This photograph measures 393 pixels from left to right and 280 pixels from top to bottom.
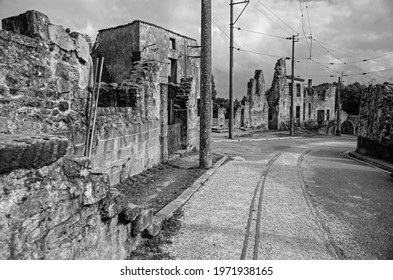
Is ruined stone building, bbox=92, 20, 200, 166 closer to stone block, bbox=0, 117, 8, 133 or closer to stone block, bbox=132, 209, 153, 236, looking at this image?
stone block, bbox=132, 209, 153, 236

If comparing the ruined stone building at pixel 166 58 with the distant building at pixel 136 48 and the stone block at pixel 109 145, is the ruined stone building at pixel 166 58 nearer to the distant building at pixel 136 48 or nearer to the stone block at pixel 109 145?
the distant building at pixel 136 48

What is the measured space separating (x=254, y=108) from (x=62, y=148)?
109 ft

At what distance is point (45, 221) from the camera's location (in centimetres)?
279

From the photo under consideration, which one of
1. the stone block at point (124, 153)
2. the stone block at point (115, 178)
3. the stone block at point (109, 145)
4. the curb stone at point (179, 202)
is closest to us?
the curb stone at point (179, 202)

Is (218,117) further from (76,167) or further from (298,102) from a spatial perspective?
→ (76,167)

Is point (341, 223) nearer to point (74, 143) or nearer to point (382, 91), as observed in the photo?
point (74, 143)

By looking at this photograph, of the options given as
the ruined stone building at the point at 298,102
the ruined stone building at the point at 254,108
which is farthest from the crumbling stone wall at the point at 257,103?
the ruined stone building at the point at 298,102

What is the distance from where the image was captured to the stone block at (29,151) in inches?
91.8

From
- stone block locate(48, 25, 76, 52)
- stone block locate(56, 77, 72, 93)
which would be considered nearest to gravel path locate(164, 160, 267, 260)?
stone block locate(56, 77, 72, 93)

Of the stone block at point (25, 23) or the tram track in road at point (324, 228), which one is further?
the stone block at point (25, 23)

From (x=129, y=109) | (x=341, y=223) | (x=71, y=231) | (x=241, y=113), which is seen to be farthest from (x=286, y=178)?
(x=241, y=113)

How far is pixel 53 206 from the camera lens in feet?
9.43

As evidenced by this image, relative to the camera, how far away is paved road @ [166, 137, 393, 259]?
4.68 m

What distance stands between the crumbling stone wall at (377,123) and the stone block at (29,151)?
45.0 feet
